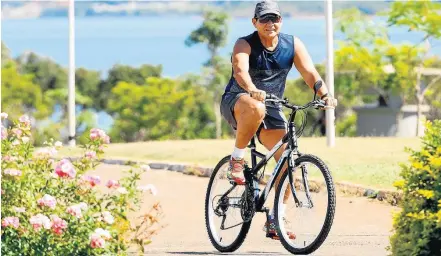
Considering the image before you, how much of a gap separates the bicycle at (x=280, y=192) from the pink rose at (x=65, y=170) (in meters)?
1.85

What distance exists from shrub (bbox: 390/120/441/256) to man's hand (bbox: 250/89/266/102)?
2165 millimetres

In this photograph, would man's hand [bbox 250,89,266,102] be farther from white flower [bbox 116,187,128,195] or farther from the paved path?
white flower [bbox 116,187,128,195]

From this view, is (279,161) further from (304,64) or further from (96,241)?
(96,241)

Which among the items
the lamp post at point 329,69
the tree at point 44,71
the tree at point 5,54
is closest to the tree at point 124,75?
the tree at point 44,71

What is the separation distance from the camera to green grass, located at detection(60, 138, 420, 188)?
54.7 ft

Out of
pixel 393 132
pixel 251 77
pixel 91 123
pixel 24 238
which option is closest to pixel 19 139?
pixel 24 238

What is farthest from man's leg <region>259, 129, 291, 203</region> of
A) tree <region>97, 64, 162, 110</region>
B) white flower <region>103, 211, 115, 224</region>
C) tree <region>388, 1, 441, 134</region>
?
tree <region>97, 64, 162, 110</region>

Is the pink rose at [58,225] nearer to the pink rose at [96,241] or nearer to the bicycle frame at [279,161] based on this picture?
the pink rose at [96,241]

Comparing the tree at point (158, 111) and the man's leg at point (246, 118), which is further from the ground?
the tree at point (158, 111)

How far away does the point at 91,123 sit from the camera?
59.9m

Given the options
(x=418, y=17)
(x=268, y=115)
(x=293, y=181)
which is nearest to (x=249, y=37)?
(x=268, y=115)

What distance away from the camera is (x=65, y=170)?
7500 mm

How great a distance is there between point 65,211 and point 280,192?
230 cm

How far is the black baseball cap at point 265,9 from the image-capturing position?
9.30 metres
